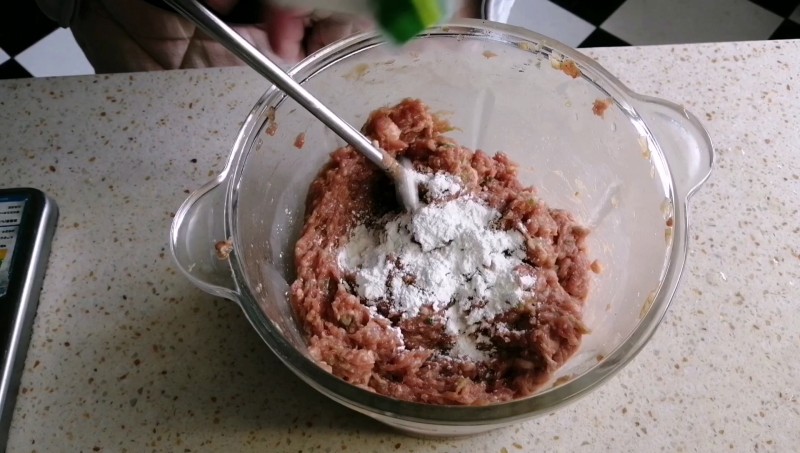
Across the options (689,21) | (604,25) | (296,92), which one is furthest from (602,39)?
(296,92)

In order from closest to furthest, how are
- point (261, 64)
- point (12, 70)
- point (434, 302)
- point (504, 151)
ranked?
1. point (261, 64)
2. point (434, 302)
3. point (504, 151)
4. point (12, 70)

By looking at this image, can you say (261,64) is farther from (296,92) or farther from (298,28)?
(298,28)

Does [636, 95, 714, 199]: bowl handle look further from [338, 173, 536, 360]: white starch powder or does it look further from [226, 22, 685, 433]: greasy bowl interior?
[338, 173, 536, 360]: white starch powder

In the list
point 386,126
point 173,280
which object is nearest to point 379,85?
point 386,126

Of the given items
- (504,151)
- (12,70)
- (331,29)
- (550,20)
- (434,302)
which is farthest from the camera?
(550,20)

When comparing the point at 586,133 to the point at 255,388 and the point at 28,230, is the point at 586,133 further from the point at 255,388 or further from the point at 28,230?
the point at 28,230
